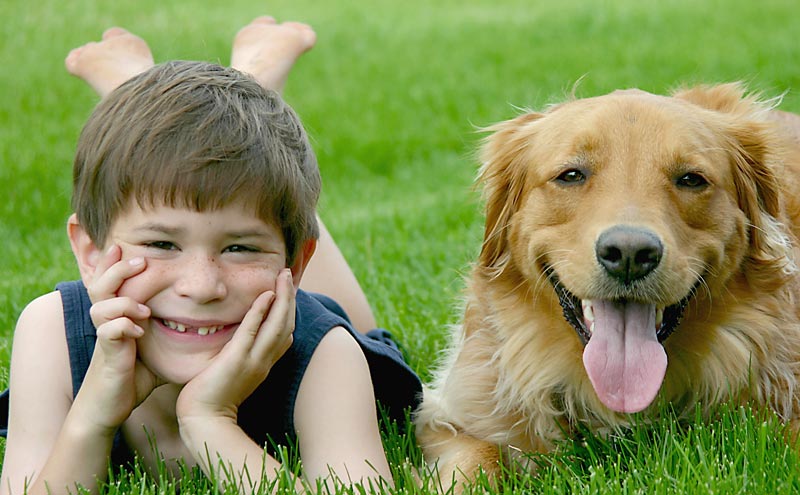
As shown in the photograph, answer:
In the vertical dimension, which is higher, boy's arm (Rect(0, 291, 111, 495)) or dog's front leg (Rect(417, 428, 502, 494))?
boy's arm (Rect(0, 291, 111, 495))

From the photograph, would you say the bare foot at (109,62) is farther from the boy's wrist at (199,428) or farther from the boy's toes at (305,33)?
the boy's wrist at (199,428)

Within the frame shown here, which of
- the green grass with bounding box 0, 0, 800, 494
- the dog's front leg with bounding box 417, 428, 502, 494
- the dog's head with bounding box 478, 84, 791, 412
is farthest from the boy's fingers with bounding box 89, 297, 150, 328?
the dog's head with bounding box 478, 84, 791, 412

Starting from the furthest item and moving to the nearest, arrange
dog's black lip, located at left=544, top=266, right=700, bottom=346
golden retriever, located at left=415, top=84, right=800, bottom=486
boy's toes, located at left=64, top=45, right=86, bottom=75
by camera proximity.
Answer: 1. boy's toes, located at left=64, top=45, right=86, bottom=75
2. dog's black lip, located at left=544, top=266, right=700, bottom=346
3. golden retriever, located at left=415, top=84, right=800, bottom=486

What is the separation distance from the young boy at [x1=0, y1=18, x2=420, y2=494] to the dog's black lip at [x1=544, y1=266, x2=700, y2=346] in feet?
2.27

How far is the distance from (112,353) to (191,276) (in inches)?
12.7

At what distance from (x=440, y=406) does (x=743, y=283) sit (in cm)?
117

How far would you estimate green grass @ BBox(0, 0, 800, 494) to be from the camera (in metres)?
3.34

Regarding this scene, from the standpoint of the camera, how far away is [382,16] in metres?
16.3

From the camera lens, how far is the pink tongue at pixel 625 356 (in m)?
3.37

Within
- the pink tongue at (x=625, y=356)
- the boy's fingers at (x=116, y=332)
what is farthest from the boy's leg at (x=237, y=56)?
the pink tongue at (x=625, y=356)

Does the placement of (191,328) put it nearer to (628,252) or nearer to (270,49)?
Answer: (628,252)

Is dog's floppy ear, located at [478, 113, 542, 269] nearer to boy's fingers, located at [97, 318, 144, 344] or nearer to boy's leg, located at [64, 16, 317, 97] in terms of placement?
boy's fingers, located at [97, 318, 144, 344]

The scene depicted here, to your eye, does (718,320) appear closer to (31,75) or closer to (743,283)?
(743,283)

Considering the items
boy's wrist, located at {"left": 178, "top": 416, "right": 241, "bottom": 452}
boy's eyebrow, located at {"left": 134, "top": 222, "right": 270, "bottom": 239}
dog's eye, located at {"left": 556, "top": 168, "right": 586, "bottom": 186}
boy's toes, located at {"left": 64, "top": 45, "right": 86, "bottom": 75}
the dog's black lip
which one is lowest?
boy's wrist, located at {"left": 178, "top": 416, "right": 241, "bottom": 452}
